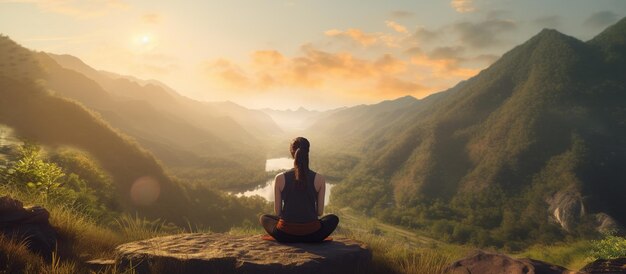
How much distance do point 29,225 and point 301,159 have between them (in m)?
5.28

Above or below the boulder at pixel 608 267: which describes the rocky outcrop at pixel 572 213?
below

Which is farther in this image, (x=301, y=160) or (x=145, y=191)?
(x=145, y=191)

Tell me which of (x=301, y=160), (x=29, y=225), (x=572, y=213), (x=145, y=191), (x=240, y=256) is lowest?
(x=572, y=213)

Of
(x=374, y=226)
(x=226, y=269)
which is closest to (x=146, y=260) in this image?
(x=226, y=269)

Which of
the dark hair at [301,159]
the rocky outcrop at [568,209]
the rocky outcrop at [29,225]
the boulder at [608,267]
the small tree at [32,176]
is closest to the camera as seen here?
the rocky outcrop at [29,225]

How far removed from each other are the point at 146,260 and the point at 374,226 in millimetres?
153882

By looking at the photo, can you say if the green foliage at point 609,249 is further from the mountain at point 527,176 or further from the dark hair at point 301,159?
the mountain at point 527,176

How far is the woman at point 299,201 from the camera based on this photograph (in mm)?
7941

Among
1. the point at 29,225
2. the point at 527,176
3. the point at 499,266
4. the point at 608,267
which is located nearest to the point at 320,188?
the point at 499,266

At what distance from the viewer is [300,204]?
26.2 ft

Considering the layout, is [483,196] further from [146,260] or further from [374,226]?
[146,260]

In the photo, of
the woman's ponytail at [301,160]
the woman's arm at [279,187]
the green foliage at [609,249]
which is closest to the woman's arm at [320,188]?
the woman's ponytail at [301,160]

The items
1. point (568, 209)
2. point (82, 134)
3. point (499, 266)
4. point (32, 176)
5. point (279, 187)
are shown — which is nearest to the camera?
point (279, 187)

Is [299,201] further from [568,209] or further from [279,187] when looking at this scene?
[568,209]
